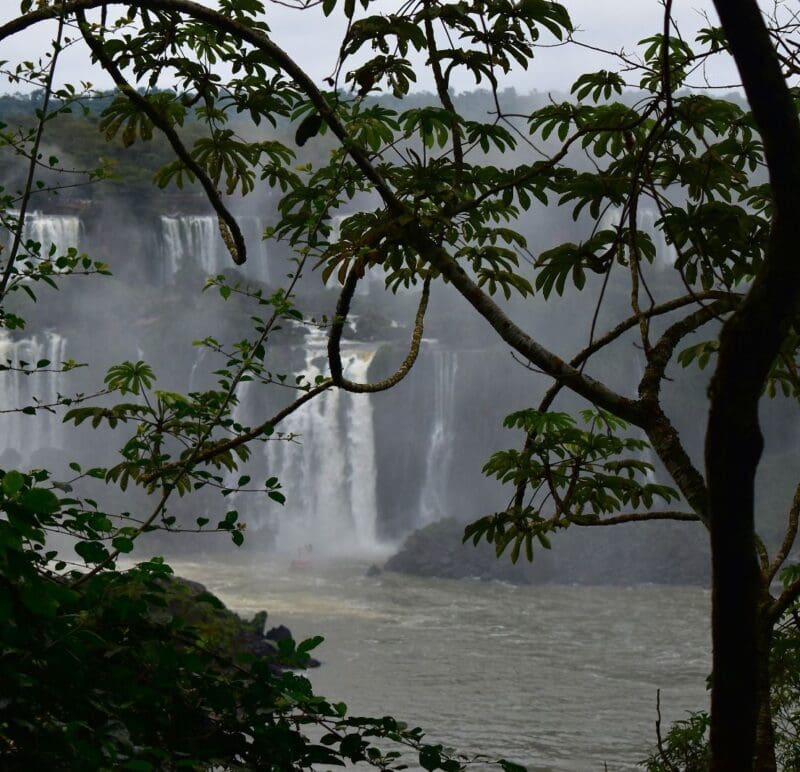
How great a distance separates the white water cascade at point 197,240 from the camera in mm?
21484

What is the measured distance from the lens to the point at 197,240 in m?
21.8

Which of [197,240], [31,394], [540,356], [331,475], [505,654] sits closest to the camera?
[540,356]

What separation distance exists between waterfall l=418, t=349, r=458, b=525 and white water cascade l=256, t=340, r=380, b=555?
1223 millimetres

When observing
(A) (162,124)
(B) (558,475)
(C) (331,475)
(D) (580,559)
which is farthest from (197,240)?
(B) (558,475)

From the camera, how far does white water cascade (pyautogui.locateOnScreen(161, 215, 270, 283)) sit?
2148 cm

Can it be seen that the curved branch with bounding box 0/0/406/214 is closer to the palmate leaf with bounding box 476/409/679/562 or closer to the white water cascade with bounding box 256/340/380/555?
the palmate leaf with bounding box 476/409/679/562

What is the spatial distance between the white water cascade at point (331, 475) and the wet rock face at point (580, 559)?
7.31ft

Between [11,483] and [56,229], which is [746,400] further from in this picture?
[56,229]

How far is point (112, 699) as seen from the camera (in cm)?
104

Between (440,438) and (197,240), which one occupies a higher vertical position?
(197,240)

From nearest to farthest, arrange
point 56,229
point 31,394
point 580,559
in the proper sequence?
1. point 580,559
2. point 31,394
3. point 56,229

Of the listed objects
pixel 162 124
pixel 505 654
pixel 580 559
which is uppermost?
pixel 162 124

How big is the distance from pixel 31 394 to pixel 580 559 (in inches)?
387

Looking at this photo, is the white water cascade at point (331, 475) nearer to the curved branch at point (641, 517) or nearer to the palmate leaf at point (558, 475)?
the palmate leaf at point (558, 475)
